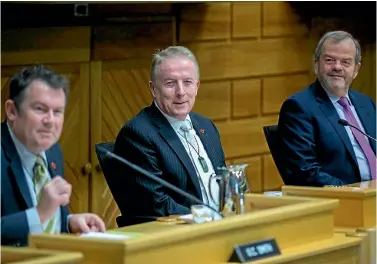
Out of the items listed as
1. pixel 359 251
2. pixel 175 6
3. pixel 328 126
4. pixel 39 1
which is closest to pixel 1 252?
pixel 359 251

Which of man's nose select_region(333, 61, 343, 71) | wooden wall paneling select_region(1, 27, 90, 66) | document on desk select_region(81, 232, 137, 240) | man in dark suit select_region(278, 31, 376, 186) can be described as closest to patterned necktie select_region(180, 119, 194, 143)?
man in dark suit select_region(278, 31, 376, 186)

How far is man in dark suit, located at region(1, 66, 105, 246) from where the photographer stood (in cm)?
372

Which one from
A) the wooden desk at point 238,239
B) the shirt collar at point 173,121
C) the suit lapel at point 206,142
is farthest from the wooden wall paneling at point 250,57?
the wooden desk at point 238,239

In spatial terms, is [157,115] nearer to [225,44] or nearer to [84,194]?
[84,194]

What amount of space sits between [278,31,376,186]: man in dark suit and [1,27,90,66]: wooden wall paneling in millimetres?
1854

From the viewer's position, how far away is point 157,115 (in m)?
4.86

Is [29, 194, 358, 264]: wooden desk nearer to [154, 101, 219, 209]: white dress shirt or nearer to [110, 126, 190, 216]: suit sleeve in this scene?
[154, 101, 219, 209]: white dress shirt

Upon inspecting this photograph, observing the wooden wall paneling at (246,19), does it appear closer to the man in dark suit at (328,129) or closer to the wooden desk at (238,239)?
the man in dark suit at (328,129)

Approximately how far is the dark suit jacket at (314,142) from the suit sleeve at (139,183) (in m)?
0.88

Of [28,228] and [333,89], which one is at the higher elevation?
[333,89]

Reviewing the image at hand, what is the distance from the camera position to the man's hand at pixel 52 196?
371cm

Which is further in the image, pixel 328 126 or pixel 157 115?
pixel 328 126

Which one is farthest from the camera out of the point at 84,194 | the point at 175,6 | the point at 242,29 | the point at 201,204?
the point at 242,29

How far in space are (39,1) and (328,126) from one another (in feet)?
6.32
